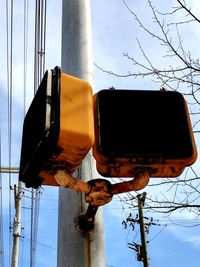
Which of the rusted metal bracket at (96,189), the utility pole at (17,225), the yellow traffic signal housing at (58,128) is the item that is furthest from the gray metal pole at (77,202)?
the utility pole at (17,225)

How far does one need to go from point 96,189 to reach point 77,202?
21 centimetres

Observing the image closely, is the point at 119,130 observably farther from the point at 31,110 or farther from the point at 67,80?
the point at 31,110

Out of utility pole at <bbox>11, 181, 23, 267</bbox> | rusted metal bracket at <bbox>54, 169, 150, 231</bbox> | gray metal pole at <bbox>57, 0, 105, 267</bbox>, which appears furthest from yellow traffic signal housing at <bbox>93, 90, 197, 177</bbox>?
utility pole at <bbox>11, 181, 23, 267</bbox>

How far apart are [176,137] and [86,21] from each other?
3.55 ft

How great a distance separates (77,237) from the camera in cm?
189

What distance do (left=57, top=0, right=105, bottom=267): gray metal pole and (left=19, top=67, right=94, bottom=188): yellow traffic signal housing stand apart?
18 cm

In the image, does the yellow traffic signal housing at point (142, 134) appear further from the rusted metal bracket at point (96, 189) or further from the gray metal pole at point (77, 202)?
the gray metal pole at point (77, 202)

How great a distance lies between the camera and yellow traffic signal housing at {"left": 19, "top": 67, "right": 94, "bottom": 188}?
63.6 inches

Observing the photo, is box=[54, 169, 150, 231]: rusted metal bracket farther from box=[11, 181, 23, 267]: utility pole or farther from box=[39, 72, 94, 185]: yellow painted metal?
box=[11, 181, 23, 267]: utility pole

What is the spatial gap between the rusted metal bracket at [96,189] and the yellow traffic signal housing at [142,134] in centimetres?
4

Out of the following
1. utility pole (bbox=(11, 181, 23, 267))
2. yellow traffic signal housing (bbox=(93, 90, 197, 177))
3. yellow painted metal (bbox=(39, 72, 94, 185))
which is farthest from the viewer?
utility pole (bbox=(11, 181, 23, 267))

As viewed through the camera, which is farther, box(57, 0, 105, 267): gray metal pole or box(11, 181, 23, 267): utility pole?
box(11, 181, 23, 267): utility pole

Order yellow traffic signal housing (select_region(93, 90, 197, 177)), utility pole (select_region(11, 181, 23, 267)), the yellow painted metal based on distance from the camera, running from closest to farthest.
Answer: the yellow painted metal
yellow traffic signal housing (select_region(93, 90, 197, 177))
utility pole (select_region(11, 181, 23, 267))

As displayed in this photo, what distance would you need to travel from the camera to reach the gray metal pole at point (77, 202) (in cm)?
185
